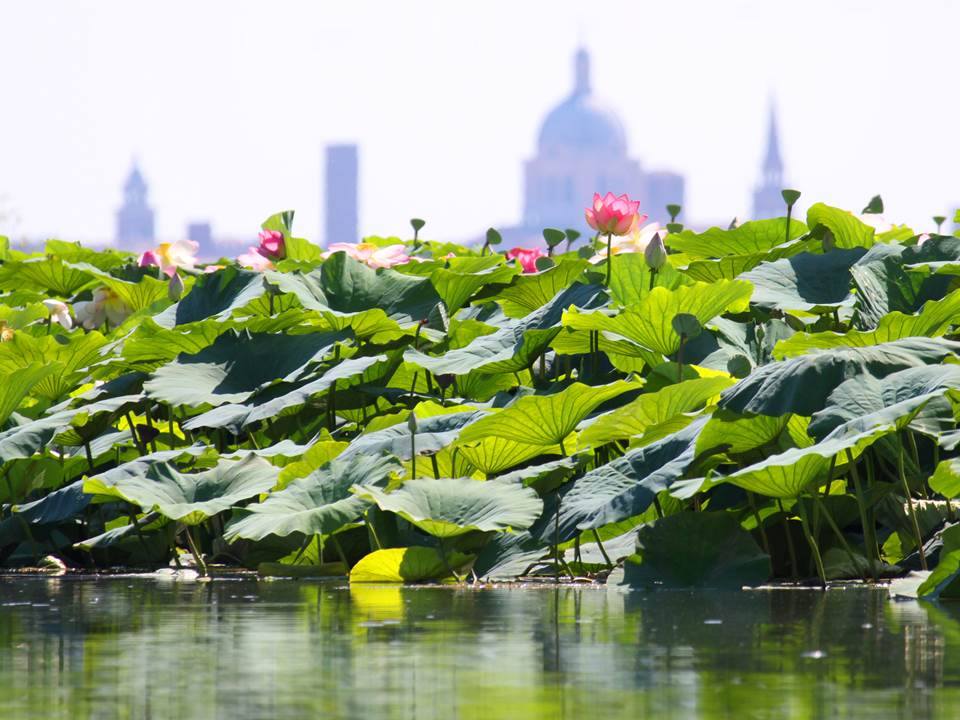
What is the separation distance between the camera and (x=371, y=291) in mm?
3652

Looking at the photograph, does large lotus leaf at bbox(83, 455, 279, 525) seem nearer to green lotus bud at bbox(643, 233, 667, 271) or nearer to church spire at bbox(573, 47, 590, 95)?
green lotus bud at bbox(643, 233, 667, 271)

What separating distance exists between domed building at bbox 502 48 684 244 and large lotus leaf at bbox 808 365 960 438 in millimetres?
169172

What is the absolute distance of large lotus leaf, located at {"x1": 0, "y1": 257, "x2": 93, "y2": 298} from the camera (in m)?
4.84

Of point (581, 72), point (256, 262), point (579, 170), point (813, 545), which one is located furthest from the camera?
point (581, 72)

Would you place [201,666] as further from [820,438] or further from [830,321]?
[830,321]

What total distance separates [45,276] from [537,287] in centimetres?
201

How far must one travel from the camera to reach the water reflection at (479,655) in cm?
140

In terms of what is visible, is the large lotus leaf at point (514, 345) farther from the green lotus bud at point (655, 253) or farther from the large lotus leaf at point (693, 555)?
the large lotus leaf at point (693, 555)

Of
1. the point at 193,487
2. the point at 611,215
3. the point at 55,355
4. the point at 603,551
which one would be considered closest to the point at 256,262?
the point at 55,355

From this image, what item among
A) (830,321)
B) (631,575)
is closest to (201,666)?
(631,575)

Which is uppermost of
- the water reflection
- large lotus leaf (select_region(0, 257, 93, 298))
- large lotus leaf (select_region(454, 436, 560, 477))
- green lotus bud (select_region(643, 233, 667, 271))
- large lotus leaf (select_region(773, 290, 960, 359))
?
large lotus leaf (select_region(0, 257, 93, 298))

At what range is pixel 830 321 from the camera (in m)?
3.36

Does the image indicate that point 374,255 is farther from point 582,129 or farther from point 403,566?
point 582,129

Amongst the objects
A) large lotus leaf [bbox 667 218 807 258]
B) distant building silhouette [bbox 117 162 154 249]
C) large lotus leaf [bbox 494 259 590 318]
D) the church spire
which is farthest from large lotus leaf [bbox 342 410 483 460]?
distant building silhouette [bbox 117 162 154 249]
